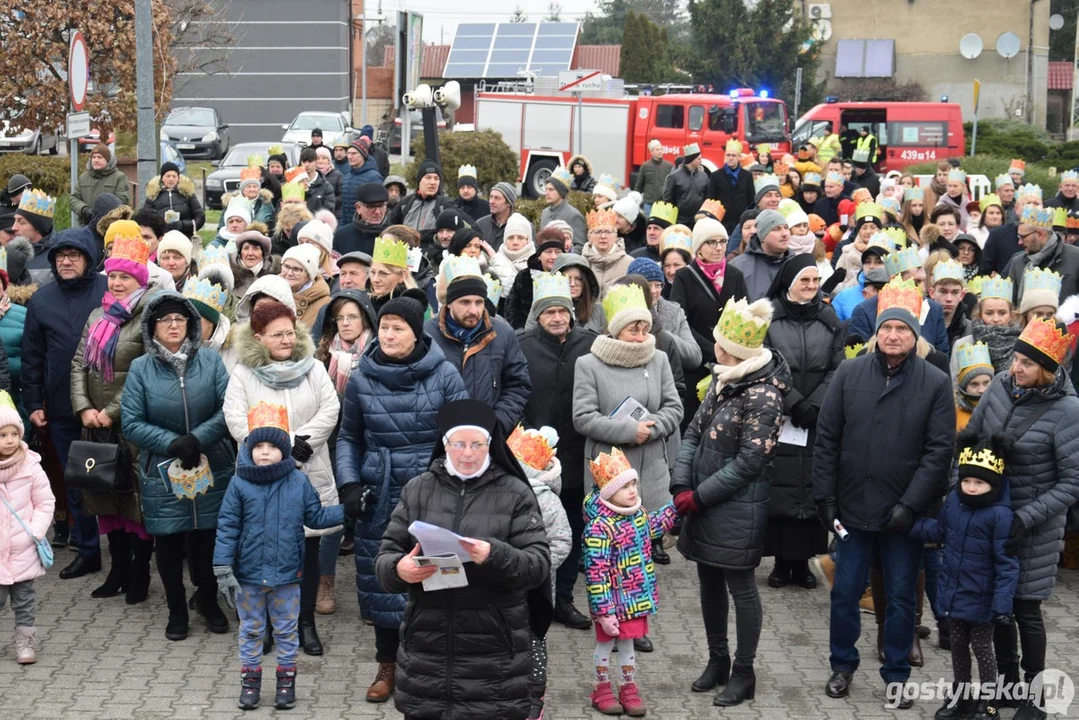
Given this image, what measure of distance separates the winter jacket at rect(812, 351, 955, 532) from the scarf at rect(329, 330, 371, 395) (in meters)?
2.67

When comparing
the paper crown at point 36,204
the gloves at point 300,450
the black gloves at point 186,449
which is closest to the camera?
the gloves at point 300,450

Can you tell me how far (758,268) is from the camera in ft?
32.8

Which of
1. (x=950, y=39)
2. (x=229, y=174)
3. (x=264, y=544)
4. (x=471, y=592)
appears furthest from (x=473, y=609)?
(x=950, y=39)

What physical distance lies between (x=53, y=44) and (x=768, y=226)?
479 inches

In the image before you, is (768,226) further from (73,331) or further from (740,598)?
(73,331)

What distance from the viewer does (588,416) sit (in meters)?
7.55

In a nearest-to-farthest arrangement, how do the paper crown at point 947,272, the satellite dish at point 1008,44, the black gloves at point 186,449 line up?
the black gloves at point 186,449 < the paper crown at point 947,272 < the satellite dish at point 1008,44

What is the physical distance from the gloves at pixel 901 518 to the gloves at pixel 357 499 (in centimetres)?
245

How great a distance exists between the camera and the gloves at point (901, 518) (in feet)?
21.6

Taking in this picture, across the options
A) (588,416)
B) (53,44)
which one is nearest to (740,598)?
(588,416)

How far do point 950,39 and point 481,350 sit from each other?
5532 cm

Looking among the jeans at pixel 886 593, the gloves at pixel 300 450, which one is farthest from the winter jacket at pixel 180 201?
the jeans at pixel 886 593

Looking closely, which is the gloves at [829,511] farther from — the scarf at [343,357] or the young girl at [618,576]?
the scarf at [343,357]

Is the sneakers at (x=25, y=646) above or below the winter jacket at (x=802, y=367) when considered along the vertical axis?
below
